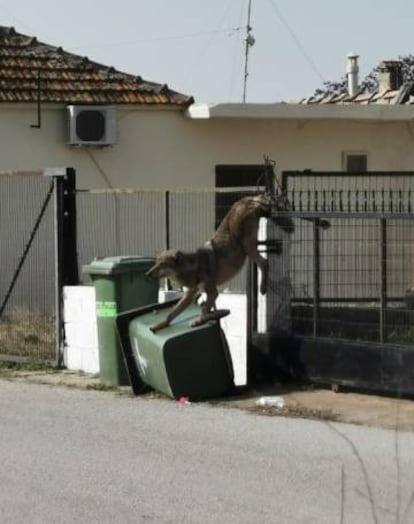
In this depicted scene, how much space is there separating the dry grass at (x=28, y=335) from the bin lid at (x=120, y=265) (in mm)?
1822

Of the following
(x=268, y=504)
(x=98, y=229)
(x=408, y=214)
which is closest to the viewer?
(x=268, y=504)

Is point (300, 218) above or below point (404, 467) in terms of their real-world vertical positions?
above

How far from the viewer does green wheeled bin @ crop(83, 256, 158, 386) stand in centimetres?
1070

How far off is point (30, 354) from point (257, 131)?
668cm

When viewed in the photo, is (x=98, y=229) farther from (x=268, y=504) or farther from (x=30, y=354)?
(x=268, y=504)

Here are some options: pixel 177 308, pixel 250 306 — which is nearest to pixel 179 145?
pixel 250 306

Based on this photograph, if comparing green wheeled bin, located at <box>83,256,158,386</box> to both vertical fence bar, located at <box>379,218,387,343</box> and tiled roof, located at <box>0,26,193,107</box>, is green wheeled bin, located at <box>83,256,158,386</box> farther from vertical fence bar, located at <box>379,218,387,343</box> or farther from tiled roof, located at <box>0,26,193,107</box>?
tiled roof, located at <box>0,26,193,107</box>

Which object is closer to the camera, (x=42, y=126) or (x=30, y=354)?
(x=30, y=354)

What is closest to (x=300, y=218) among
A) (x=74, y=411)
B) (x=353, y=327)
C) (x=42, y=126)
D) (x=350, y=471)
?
(x=353, y=327)

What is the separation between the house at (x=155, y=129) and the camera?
54.3 feet

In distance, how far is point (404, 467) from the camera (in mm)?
7297

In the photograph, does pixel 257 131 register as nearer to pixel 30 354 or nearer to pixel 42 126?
pixel 42 126

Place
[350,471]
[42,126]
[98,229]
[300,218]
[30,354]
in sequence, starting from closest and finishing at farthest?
[350,471]
[300,218]
[30,354]
[98,229]
[42,126]

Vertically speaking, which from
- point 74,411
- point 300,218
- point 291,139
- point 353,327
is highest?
point 291,139
